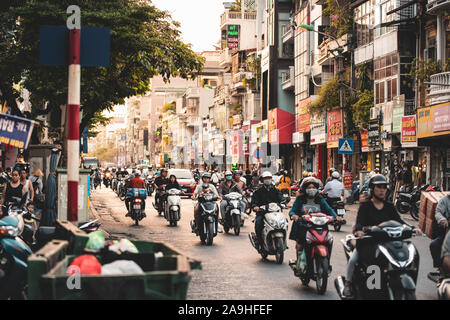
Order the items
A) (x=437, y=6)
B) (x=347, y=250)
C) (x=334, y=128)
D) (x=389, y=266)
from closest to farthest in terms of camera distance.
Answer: (x=389, y=266), (x=347, y=250), (x=437, y=6), (x=334, y=128)

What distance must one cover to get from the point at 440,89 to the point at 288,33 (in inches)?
1221

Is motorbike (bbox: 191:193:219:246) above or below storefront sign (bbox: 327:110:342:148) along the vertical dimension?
below

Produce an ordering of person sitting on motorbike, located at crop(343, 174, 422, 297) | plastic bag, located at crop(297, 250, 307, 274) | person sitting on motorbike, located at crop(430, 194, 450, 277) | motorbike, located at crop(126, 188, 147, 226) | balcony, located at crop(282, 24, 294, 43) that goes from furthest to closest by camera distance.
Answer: balcony, located at crop(282, 24, 294, 43) → motorbike, located at crop(126, 188, 147, 226) → plastic bag, located at crop(297, 250, 307, 274) → person sitting on motorbike, located at crop(430, 194, 450, 277) → person sitting on motorbike, located at crop(343, 174, 422, 297)

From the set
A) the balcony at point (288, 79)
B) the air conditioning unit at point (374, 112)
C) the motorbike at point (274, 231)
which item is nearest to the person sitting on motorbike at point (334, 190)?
the motorbike at point (274, 231)

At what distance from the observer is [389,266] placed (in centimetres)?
745

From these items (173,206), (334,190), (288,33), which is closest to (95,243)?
(334,190)

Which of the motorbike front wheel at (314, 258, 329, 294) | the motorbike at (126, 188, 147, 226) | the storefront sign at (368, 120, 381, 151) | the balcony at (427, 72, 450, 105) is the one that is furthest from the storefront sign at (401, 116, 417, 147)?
the motorbike front wheel at (314, 258, 329, 294)

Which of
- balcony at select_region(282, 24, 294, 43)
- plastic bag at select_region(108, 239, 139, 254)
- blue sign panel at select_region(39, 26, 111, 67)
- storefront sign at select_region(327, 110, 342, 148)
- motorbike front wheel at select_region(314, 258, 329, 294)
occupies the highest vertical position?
balcony at select_region(282, 24, 294, 43)

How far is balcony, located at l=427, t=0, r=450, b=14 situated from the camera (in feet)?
98.1

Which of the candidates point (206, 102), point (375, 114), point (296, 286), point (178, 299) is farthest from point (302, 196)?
point (206, 102)

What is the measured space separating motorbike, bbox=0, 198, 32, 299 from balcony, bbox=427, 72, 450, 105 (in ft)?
77.0

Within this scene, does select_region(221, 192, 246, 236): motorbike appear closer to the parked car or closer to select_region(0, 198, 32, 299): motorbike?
select_region(0, 198, 32, 299): motorbike

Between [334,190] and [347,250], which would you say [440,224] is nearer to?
[347,250]

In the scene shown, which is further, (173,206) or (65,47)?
(173,206)
